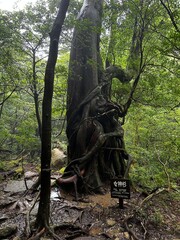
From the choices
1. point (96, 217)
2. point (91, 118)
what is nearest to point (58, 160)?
point (91, 118)

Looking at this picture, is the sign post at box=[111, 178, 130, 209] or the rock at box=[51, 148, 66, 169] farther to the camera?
the rock at box=[51, 148, 66, 169]

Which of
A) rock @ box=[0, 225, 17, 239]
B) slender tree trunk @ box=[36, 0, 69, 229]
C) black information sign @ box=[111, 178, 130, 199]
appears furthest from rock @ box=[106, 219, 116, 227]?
rock @ box=[0, 225, 17, 239]

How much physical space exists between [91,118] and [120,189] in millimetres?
2553

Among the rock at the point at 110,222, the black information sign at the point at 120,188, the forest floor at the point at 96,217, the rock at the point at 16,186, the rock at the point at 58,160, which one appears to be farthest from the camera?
the rock at the point at 58,160

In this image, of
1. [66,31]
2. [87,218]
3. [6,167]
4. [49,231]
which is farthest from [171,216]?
[6,167]

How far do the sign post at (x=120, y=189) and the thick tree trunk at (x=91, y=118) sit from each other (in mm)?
1112

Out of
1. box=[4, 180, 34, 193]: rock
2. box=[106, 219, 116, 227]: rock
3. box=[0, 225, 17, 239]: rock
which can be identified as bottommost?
box=[4, 180, 34, 193]: rock

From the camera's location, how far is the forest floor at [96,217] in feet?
11.6

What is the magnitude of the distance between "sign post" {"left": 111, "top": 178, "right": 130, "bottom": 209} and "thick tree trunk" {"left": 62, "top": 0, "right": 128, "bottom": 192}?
1.11 meters

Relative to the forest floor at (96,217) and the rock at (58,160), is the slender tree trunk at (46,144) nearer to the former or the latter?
the forest floor at (96,217)

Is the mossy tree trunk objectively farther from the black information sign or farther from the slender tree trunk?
the slender tree trunk

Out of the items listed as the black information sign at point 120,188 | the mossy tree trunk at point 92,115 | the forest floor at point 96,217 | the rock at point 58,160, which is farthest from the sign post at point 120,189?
the rock at point 58,160

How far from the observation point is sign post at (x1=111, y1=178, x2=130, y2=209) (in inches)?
182

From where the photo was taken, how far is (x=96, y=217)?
4.28m
